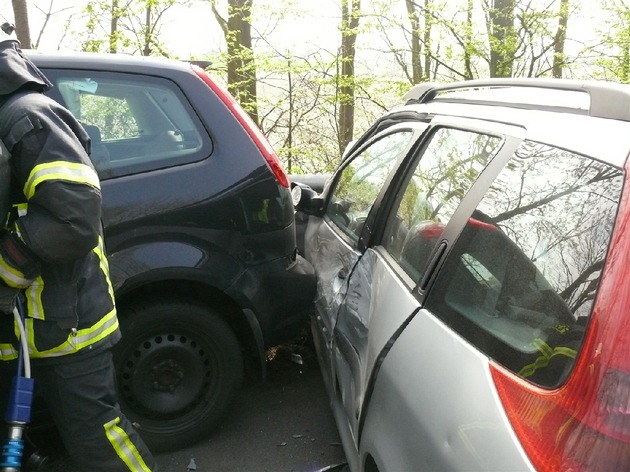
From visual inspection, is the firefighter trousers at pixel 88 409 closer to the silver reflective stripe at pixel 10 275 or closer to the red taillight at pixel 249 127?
the silver reflective stripe at pixel 10 275

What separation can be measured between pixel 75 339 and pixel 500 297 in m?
1.44

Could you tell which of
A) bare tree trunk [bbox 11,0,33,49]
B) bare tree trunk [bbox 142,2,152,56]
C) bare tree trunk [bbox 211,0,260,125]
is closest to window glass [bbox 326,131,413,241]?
bare tree trunk [bbox 211,0,260,125]

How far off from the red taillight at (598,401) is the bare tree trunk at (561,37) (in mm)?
6980

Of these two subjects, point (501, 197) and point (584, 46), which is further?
point (584, 46)

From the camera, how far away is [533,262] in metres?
1.53

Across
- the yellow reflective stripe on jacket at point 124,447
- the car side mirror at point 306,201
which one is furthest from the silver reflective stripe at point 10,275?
the car side mirror at point 306,201

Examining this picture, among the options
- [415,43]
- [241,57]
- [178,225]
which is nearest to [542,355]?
[178,225]

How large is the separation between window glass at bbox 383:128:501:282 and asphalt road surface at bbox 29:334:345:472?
4.02 ft

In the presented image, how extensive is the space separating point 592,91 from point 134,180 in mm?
1992

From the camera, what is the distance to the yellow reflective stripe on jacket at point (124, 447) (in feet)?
7.68

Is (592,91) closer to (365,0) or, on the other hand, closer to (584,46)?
(584,46)

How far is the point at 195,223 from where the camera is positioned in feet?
9.81

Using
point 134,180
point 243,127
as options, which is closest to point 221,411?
point 134,180

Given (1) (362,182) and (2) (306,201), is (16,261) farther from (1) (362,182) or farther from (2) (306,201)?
(2) (306,201)
